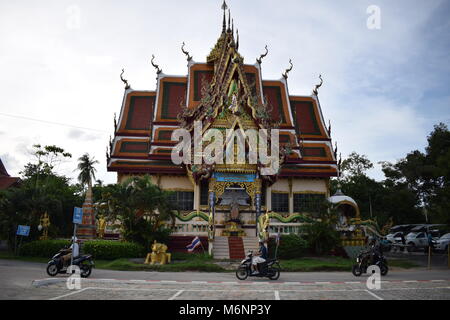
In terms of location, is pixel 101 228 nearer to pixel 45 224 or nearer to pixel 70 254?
pixel 45 224

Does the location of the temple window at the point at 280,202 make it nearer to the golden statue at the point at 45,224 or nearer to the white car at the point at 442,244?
the white car at the point at 442,244

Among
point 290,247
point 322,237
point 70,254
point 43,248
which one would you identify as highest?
point 322,237

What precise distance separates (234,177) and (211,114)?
4.26 metres

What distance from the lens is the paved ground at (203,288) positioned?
889 centimetres

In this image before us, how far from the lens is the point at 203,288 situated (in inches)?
412

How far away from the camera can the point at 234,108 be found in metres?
24.4

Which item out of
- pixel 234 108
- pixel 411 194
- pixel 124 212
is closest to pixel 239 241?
pixel 124 212

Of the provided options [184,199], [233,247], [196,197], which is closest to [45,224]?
[184,199]

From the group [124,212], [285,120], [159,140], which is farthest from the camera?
[285,120]

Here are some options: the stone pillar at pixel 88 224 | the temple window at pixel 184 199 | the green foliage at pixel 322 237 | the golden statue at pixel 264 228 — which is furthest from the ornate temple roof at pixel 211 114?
the golden statue at pixel 264 228

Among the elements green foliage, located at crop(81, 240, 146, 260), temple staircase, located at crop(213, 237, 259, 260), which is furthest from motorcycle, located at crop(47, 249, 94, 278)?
temple staircase, located at crop(213, 237, 259, 260)

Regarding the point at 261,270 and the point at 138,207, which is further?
the point at 138,207
